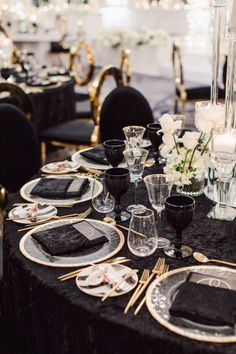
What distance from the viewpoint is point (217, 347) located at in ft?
3.26

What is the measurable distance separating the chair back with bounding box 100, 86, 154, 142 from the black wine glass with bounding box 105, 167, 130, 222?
3.88 ft

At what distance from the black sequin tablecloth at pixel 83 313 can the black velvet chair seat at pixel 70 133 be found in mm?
1945

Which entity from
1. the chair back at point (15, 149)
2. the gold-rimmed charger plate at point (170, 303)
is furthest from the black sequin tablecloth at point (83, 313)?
the chair back at point (15, 149)

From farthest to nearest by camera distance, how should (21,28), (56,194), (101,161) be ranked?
(21,28) < (101,161) < (56,194)

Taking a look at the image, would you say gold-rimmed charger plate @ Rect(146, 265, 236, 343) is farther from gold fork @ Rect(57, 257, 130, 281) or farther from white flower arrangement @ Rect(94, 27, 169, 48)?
white flower arrangement @ Rect(94, 27, 169, 48)

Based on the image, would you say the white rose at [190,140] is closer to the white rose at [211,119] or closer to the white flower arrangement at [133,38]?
the white rose at [211,119]

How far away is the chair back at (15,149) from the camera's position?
2.34 m

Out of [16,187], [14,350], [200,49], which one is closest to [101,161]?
[16,187]

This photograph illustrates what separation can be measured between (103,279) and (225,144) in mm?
569

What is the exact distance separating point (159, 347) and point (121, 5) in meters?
8.28

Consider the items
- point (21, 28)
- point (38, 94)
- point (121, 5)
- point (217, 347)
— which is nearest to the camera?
point (217, 347)

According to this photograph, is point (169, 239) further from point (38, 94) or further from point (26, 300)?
point (38, 94)

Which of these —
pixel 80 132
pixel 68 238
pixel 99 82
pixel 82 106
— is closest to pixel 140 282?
pixel 68 238

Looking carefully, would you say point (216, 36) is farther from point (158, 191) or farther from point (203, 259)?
point (203, 259)
